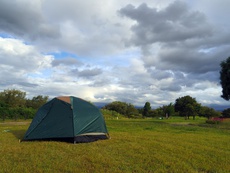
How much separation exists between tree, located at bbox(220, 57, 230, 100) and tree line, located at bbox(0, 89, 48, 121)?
2721 cm

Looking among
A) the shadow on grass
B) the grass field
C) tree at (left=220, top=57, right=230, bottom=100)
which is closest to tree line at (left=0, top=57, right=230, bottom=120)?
tree at (left=220, top=57, right=230, bottom=100)

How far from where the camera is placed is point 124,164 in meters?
6.80

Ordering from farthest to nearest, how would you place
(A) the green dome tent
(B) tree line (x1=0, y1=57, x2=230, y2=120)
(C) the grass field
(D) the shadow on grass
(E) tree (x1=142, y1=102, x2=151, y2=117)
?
1. (E) tree (x1=142, y1=102, x2=151, y2=117)
2. (B) tree line (x1=0, y1=57, x2=230, y2=120)
3. (D) the shadow on grass
4. (A) the green dome tent
5. (C) the grass field

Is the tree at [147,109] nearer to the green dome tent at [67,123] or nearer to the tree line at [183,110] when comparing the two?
the tree line at [183,110]

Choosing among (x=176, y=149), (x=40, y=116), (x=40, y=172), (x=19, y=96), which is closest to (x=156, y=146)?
(x=176, y=149)

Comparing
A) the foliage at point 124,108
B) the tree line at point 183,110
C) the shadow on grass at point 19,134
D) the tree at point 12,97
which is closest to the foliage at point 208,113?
the tree line at point 183,110

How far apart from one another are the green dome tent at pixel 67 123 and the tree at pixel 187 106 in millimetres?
39058

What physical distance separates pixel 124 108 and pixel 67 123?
5646cm

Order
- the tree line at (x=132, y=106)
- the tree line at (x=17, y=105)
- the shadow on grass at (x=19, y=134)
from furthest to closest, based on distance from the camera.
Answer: the tree line at (x=17, y=105) < the tree line at (x=132, y=106) < the shadow on grass at (x=19, y=134)

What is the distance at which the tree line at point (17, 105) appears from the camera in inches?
1129

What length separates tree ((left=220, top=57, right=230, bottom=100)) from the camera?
85.7 feet

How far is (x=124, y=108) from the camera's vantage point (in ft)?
219

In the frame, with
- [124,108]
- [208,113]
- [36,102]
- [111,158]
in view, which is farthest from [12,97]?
[208,113]

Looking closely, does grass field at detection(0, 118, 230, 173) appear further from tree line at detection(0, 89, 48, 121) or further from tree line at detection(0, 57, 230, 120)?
tree line at detection(0, 89, 48, 121)
